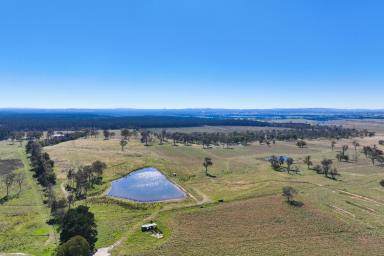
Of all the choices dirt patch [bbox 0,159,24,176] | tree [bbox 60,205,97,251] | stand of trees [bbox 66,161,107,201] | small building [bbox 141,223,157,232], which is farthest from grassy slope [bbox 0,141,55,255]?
dirt patch [bbox 0,159,24,176]

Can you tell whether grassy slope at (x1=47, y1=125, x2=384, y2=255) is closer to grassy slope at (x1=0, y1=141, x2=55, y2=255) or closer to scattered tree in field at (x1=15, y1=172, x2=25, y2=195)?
grassy slope at (x1=0, y1=141, x2=55, y2=255)

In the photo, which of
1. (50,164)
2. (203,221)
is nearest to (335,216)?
(203,221)

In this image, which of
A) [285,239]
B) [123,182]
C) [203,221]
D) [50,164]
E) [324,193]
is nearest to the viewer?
[285,239]

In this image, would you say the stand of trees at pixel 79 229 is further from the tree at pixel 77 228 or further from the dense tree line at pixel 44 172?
the dense tree line at pixel 44 172

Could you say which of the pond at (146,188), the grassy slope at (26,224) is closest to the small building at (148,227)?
the grassy slope at (26,224)

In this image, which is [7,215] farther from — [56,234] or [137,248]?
[137,248]

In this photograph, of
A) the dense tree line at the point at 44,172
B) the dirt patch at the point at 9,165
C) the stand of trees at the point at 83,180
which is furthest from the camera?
the dirt patch at the point at 9,165
